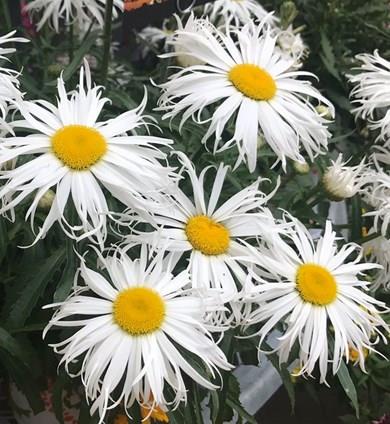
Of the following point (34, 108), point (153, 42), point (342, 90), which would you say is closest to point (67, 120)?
point (34, 108)

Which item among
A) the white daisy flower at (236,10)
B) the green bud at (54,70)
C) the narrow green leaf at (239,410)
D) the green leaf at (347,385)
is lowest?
the narrow green leaf at (239,410)

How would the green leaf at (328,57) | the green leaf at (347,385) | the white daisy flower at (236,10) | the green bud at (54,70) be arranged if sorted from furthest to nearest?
the green leaf at (328,57)
the white daisy flower at (236,10)
the green bud at (54,70)
the green leaf at (347,385)

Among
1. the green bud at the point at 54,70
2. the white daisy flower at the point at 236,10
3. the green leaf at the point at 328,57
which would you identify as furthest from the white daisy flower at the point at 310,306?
the green leaf at the point at 328,57

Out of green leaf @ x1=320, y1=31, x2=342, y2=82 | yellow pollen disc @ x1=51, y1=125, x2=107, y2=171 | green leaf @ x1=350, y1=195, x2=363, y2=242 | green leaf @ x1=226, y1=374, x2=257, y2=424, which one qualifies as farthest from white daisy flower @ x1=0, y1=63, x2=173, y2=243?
green leaf @ x1=320, y1=31, x2=342, y2=82

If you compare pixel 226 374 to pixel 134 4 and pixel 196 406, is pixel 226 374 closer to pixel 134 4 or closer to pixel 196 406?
pixel 196 406

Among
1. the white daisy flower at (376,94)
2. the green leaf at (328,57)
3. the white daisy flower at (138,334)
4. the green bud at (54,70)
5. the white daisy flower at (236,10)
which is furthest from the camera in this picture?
the green leaf at (328,57)

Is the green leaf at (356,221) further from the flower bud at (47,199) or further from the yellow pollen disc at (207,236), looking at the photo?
the flower bud at (47,199)

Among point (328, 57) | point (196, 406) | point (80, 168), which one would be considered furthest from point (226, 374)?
point (328, 57)

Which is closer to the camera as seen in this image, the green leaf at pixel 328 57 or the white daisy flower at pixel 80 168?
the white daisy flower at pixel 80 168
